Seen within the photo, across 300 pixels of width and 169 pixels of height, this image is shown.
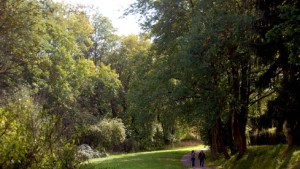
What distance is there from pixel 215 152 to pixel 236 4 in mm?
18695

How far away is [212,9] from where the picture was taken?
16547 millimetres

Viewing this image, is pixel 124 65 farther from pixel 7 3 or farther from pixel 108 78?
pixel 7 3

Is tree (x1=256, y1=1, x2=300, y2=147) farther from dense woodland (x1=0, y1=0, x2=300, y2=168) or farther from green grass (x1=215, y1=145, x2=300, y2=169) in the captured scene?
green grass (x1=215, y1=145, x2=300, y2=169)

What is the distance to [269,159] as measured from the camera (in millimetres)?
17266

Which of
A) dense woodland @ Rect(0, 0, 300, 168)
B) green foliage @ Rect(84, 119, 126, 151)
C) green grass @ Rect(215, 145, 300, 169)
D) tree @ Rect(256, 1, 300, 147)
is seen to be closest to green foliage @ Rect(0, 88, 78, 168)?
dense woodland @ Rect(0, 0, 300, 168)

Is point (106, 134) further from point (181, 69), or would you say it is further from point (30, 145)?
Result: point (30, 145)

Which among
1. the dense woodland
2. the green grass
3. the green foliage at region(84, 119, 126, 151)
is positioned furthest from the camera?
the green foliage at region(84, 119, 126, 151)

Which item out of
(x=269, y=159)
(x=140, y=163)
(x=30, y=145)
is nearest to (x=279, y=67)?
(x=269, y=159)

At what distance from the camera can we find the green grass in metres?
14.6

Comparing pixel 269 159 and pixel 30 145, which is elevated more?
pixel 30 145

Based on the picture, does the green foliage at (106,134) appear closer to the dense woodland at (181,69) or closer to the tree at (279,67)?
the dense woodland at (181,69)

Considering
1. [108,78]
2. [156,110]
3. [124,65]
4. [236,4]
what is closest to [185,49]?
[236,4]

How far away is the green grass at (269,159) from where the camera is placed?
14555 mm

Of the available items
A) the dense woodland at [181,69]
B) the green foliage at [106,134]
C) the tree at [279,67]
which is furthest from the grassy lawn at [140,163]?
the green foliage at [106,134]
